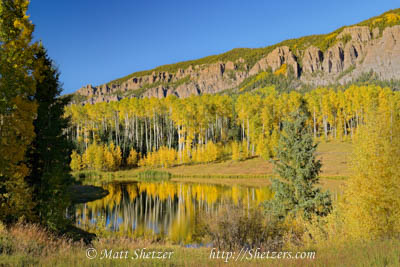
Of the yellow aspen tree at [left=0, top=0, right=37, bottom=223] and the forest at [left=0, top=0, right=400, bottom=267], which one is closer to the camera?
the forest at [left=0, top=0, right=400, bottom=267]

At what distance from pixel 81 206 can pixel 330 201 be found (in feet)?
82.6

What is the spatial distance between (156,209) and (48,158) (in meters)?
15.5

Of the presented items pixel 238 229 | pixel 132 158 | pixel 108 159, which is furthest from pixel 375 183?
pixel 132 158

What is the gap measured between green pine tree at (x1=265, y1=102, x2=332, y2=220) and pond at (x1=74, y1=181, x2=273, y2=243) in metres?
2.26

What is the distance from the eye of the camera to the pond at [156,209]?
69.2ft

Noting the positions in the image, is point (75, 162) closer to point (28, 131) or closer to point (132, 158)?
point (132, 158)

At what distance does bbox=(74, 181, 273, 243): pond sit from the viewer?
2110 centimetres

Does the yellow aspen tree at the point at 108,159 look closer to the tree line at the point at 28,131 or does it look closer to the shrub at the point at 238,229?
the tree line at the point at 28,131

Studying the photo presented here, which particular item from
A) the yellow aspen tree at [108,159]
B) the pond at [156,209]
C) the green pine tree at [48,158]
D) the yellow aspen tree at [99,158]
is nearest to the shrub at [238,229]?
the pond at [156,209]

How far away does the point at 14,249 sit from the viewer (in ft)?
28.0

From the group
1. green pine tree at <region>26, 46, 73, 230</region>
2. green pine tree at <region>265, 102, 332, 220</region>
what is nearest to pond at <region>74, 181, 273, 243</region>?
green pine tree at <region>265, 102, 332, 220</region>

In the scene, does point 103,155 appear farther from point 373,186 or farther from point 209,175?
point 373,186

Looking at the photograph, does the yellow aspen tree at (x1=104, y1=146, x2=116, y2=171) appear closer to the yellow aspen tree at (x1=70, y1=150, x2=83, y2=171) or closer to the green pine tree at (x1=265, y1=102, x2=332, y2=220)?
the yellow aspen tree at (x1=70, y1=150, x2=83, y2=171)

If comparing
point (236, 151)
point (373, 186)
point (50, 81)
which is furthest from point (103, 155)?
point (373, 186)
